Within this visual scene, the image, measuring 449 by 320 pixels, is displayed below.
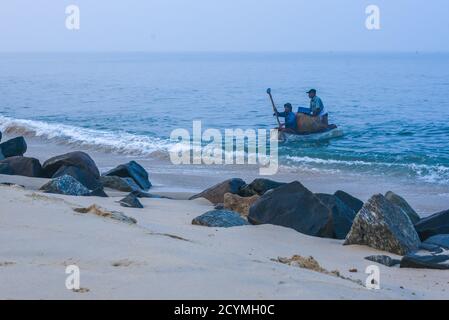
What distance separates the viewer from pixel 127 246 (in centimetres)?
536

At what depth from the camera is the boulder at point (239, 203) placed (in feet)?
31.8

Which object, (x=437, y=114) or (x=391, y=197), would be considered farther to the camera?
(x=437, y=114)

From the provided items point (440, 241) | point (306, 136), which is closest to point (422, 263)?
point (440, 241)

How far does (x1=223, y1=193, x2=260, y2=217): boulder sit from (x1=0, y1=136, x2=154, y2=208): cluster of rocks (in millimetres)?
1185

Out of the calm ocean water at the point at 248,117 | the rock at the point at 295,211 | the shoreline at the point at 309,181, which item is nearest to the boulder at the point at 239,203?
the rock at the point at 295,211

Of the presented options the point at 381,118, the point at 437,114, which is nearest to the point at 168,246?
the point at 381,118

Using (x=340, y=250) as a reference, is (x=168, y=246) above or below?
above

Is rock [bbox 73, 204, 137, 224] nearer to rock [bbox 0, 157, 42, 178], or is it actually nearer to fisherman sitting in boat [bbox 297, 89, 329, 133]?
rock [bbox 0, 157, 42, 178]

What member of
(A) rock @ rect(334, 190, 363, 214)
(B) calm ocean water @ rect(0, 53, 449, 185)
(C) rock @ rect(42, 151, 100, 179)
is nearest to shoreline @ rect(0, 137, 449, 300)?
(A) rock @ rect(334, 190, 363, 214)

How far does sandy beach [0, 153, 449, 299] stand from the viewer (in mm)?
4250

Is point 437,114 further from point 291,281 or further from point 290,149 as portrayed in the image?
point 291,281

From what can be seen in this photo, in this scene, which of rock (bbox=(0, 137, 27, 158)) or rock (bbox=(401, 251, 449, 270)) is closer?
rock (bbox=(401, 251, 449, 270))

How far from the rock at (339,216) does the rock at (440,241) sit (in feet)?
3.04

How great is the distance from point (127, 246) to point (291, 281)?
1.40m
